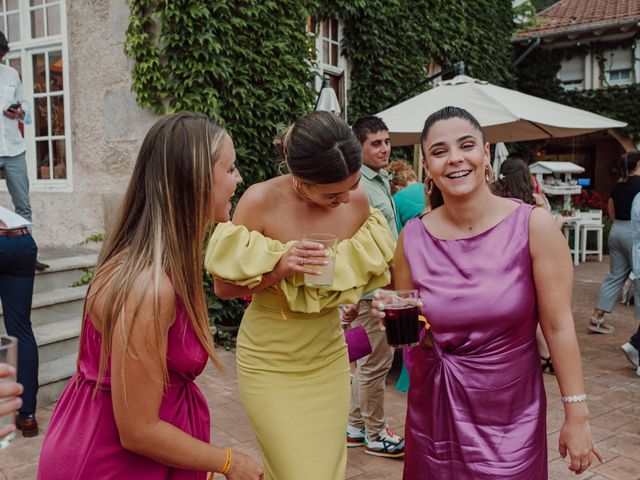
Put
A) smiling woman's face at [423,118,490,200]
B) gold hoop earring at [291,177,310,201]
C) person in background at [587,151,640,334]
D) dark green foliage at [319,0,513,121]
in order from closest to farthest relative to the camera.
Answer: smiling woman's face at [423,118,490,200], gold hoop earring at [291,177,310,201], person in background at [587,151,640,334], dark green foliage at [319,0,513,121]

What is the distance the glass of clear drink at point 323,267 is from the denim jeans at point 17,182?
4.63 meters

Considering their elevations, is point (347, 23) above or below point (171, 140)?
above

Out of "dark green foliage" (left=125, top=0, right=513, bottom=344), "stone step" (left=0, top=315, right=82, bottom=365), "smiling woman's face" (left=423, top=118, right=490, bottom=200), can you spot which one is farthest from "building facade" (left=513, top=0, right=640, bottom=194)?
"smiling woman's face" (left=423, top=118, right=490, bottom=200)

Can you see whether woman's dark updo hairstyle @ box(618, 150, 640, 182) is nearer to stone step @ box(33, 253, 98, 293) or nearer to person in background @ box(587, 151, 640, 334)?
person in background @ box(587, 151, 640, 334)

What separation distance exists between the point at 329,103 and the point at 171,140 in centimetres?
434

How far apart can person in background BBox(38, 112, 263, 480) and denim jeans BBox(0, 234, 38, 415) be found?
2497mm

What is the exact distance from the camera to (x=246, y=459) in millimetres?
1560

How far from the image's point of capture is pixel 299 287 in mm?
2250

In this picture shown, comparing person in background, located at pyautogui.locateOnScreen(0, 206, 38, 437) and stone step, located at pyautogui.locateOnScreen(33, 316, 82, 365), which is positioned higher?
person in background, located at pyautogui.locateOnScreen(0, 206, 38, 437)

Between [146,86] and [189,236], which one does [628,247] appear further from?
[189,236]

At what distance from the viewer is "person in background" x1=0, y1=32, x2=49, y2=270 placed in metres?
5.64

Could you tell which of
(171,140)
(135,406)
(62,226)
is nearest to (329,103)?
(62,226)

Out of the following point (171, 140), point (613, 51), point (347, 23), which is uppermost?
point (613, 51)

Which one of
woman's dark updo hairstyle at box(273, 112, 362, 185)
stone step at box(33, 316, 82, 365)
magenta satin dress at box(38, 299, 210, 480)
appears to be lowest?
→ stone step at box(33, 316, 82, 365)
